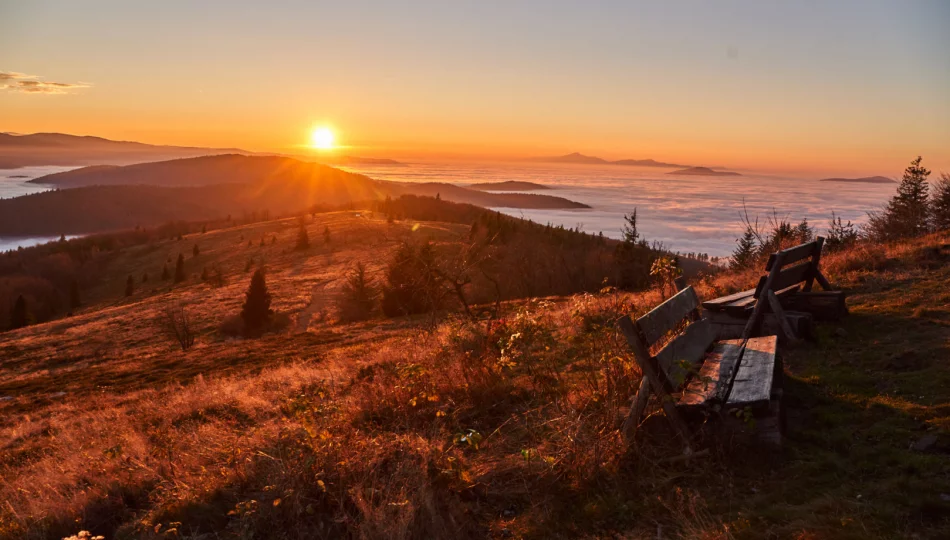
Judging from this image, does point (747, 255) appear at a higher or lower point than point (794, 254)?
lower

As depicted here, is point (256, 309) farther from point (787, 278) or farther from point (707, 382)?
point (707, 382)

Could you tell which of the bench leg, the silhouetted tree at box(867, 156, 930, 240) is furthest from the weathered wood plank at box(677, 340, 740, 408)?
the silhouetted tree at box(867, 156, 930, 240)

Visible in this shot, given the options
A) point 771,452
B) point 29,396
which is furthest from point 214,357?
point 771,452

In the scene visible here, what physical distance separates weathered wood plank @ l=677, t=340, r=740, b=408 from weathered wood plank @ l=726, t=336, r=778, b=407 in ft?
0.45

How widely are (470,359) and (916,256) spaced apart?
10.3 meters

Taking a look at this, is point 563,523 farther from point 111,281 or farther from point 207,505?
point 111,281

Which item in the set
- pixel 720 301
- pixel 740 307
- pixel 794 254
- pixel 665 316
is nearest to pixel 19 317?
pixel 720 301

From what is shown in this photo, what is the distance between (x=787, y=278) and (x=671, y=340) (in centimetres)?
375

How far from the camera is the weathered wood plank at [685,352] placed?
4805mm

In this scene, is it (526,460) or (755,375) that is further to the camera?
(755,375)

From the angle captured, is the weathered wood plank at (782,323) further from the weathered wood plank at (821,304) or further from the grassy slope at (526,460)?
the weathered wood plank at (821,304)

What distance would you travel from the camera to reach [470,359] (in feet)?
23.8

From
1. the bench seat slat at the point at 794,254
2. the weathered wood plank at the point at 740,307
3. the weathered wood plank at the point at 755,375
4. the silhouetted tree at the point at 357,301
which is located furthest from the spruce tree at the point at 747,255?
the silhouetted tree at the point at 357,301

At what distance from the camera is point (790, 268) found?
28.0 feet
